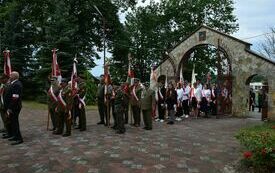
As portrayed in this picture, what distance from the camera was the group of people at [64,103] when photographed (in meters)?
13.8

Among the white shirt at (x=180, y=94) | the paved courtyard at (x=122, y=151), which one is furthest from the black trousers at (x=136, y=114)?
the white shirt at (x=180, y=94)

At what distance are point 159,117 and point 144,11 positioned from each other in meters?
30.4

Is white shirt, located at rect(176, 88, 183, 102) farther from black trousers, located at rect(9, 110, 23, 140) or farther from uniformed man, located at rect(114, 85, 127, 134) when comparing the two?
black trousers, located at rect(9, 110, 23, 140)

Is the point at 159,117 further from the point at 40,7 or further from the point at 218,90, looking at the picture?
the point at 40,7

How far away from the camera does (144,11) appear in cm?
4803

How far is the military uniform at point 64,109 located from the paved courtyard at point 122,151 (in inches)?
14.8

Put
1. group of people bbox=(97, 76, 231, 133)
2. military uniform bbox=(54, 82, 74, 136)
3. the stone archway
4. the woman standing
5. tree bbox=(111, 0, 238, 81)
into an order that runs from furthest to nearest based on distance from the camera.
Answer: tree bbox=(111, 0, 238, 81), the stone archway, the woman standing, group of people bbox=(97, 76, 231, 133), military uniform bbox=(54, 82, 74, 136)

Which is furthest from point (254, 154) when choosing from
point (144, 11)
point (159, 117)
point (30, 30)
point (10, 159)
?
point (144, 11)

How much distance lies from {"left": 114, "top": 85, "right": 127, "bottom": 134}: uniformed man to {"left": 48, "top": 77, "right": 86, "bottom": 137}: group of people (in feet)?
4.20

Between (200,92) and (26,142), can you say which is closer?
(26,142)

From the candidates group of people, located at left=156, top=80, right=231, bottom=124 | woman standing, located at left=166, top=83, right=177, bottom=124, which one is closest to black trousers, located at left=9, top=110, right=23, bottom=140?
woman standing, located at left=166, top=83, right=177, bottom=124

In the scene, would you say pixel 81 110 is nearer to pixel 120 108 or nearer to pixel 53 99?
pixel 53 99

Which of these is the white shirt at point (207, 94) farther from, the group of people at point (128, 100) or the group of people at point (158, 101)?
the group of people at point (128, 100)

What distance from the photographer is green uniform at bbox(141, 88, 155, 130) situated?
52.0 feet
